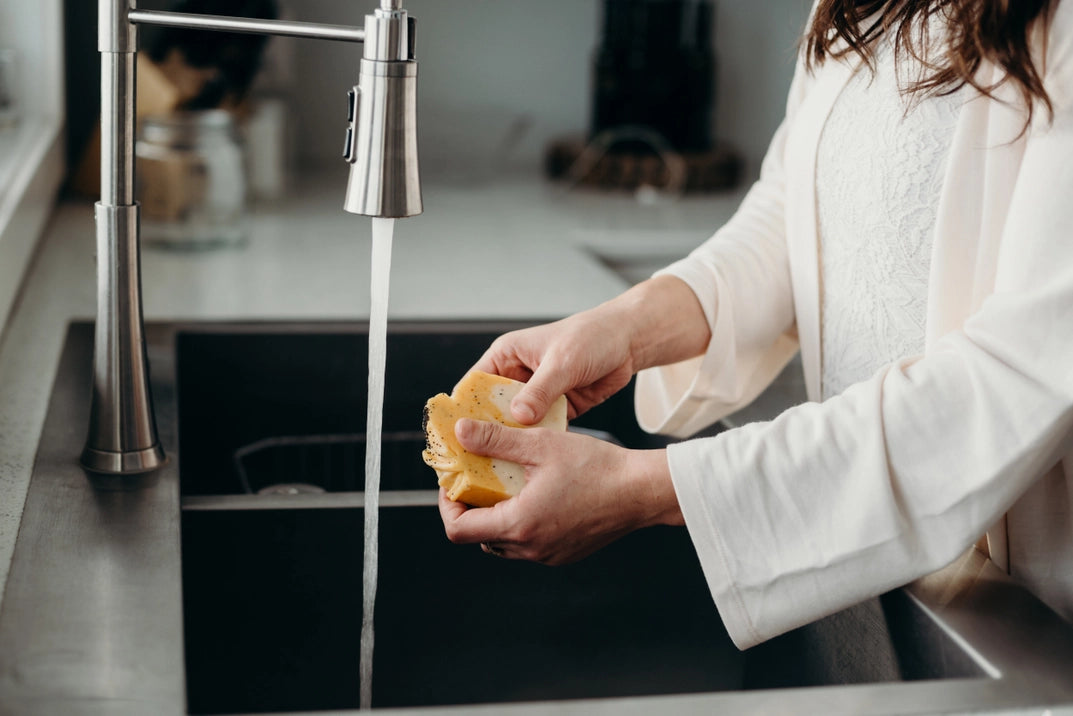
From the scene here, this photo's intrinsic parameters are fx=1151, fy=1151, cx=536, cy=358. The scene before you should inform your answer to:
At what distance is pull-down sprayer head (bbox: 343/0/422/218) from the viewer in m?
0.62

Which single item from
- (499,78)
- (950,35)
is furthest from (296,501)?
(499,78)

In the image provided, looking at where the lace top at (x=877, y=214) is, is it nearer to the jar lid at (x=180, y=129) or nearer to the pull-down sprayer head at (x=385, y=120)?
the pull-down sprayer head at (x=385, y=120)

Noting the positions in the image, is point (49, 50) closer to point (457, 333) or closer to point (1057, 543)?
point (457, 333)

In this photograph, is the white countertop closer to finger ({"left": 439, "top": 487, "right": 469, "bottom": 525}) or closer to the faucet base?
the faucet base

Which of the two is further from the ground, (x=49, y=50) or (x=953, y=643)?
(x=49, y=50)

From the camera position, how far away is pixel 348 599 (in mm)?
870

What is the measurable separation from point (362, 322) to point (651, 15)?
1114 mm

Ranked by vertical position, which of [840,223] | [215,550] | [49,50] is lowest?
[215,550]

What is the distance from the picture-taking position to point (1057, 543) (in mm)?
712

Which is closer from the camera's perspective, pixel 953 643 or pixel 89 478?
pixel 953 643

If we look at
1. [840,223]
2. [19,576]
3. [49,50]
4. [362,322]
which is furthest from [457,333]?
[49,50]

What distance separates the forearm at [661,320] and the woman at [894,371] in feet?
0.04

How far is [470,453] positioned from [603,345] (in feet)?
0.61

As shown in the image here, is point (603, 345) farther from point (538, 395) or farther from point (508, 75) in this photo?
point (508, 75)
